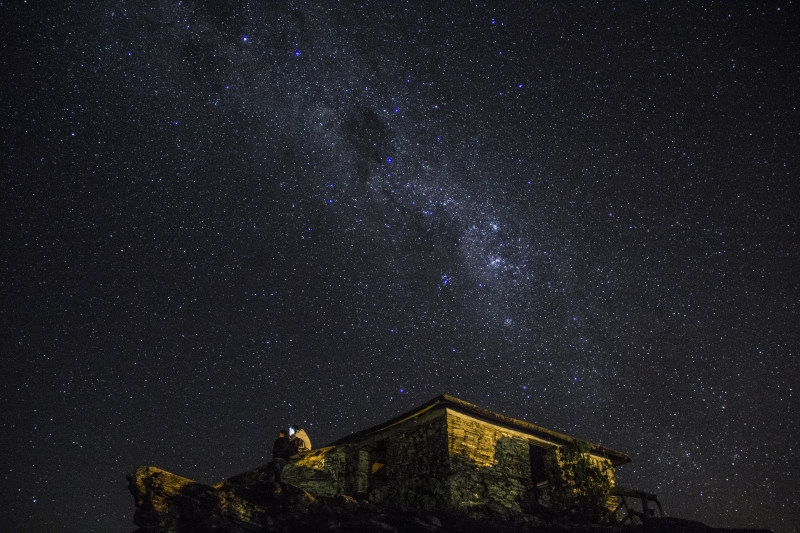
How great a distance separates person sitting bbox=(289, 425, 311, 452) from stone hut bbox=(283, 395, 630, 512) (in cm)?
39

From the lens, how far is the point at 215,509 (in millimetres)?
9289

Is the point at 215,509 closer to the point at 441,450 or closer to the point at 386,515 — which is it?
the point at 386,515

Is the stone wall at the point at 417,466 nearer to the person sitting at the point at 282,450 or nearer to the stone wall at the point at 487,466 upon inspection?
the stone wall at the point at 487,466

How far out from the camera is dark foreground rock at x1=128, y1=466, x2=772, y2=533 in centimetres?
923

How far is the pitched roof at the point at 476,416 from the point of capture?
47.7 feet

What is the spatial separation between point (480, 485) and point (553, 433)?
3864 millimetres

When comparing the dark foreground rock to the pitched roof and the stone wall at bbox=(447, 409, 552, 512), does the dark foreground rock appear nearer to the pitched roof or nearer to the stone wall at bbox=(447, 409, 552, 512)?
the stone wall at bbox=(447, 409, 552, 512)

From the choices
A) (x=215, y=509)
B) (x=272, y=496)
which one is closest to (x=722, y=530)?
(x=272, y=496)

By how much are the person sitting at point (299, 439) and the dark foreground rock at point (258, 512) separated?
18.6 ft

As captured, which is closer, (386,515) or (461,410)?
(386,515)

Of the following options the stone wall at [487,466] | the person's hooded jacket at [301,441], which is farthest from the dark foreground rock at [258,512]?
the person's hooded jacket at [301,441]

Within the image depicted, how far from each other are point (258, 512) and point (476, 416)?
298 inches

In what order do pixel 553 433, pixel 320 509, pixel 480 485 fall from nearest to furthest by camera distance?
pixel 320 509 → pixel 480 485 → pixel 553 433

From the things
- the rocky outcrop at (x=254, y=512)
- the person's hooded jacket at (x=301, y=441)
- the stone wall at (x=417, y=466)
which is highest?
the person's hooded jacket at (x=301, y=441)
